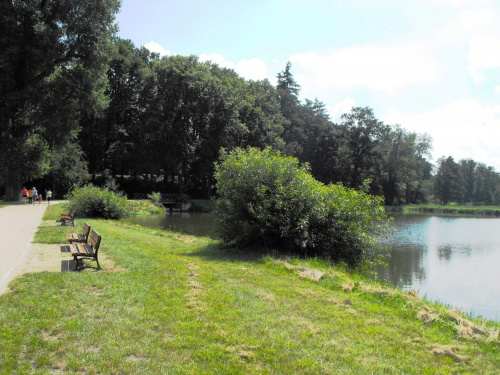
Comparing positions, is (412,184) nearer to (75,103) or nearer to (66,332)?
(75,103)

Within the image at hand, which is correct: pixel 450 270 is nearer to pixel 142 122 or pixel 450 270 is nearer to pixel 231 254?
pixel 231 254

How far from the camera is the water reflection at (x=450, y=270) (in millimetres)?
11594

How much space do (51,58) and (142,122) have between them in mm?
20661

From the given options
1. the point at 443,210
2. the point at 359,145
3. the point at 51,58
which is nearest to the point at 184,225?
the point at 51,58

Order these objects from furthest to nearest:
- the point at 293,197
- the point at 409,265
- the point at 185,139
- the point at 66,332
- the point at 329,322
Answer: the point at 185,139 < the point at 409,265 < the point at 293,197 < the point at 329,322 < the point at 66,332

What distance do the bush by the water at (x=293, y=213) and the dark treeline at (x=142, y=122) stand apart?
20.7m

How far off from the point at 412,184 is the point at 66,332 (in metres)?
78.3

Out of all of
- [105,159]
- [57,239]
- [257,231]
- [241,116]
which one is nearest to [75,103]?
[57,239]

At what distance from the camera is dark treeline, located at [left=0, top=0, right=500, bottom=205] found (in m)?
27.9

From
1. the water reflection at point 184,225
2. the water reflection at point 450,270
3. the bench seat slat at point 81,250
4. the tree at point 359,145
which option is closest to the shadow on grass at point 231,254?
the bench seat slat at point 81,250

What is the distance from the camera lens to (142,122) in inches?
1906

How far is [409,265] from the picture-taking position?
16594mm

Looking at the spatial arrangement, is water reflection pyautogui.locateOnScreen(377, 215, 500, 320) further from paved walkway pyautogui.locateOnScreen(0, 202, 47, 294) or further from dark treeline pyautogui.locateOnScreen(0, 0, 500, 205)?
dark treeline pyautogui.locateOnScreen(0, 0, 500, 205)

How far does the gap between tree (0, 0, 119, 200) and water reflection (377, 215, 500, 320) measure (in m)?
25.1
